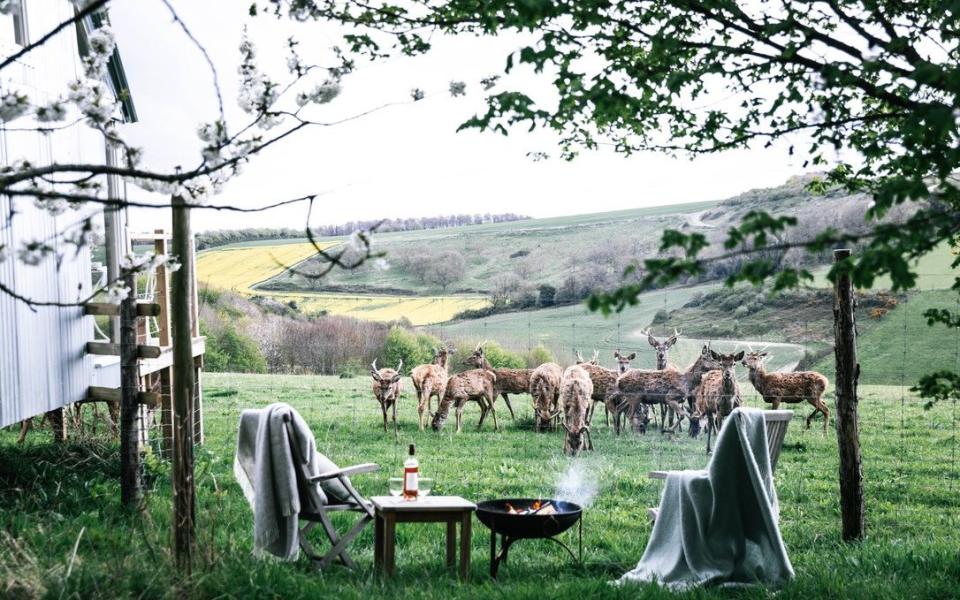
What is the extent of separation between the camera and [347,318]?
68.7ft

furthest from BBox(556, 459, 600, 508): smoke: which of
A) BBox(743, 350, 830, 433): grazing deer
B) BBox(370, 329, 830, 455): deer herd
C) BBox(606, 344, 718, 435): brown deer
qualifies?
BBox(743, 350, 830, 433): grazing deer

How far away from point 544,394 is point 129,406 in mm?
8137

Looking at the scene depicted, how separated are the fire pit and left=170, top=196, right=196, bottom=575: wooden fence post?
1.73 meters

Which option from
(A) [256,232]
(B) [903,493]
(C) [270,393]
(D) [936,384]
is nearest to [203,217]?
(A) [256,232]

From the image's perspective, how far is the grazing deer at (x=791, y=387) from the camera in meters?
14.3

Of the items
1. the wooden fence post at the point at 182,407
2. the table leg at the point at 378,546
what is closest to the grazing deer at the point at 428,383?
the table leg at the point at 378,546

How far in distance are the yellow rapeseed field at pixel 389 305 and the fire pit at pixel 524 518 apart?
46.8 ft

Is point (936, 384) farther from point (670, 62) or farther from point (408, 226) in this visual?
point (408, 226)

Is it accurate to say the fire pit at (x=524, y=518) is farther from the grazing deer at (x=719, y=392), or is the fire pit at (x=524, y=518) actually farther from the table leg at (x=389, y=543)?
the grazing deer at (x=719, y=392)

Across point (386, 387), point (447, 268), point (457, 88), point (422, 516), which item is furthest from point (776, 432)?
point (447, 268)

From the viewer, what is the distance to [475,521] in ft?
27.2

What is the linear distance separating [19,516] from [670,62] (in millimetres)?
4967

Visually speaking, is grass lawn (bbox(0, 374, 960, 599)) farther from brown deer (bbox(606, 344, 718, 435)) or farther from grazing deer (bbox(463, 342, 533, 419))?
grazing deer (bbox(463, 342, 533, 419))

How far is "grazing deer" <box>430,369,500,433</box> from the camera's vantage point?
14.7 m
